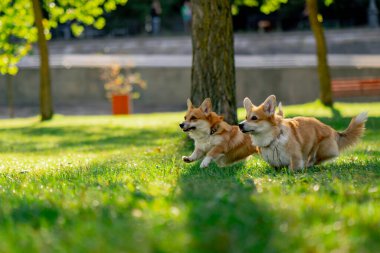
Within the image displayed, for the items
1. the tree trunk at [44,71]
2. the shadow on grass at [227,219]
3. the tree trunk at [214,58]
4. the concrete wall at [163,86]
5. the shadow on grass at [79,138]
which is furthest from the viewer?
the concrete wall at [163,86]

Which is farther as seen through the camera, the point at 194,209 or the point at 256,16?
the point at 256,16

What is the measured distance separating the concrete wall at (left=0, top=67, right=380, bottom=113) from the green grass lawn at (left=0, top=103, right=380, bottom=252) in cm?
2422

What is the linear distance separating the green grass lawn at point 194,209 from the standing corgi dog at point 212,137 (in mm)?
217

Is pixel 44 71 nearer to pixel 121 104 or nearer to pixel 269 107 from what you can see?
pixel 121 104

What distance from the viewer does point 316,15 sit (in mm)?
24828

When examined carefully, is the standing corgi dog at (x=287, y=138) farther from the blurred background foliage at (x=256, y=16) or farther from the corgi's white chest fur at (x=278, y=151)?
the blurred background foliage at (x=256, y=16)

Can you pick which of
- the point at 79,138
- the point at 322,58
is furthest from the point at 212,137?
the point at 322,58

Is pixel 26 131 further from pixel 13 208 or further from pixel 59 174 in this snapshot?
pixel 13 208

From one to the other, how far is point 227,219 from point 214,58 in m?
8.67

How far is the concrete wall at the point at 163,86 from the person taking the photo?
33.6 m

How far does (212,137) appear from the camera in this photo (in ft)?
30.6

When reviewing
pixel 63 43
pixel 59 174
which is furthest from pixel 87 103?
pixel 59 174

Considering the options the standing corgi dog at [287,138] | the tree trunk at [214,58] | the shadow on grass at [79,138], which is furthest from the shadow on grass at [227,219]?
the shadow on grass at [79,138]

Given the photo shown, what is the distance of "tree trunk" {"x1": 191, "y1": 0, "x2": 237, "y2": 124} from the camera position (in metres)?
13.2
